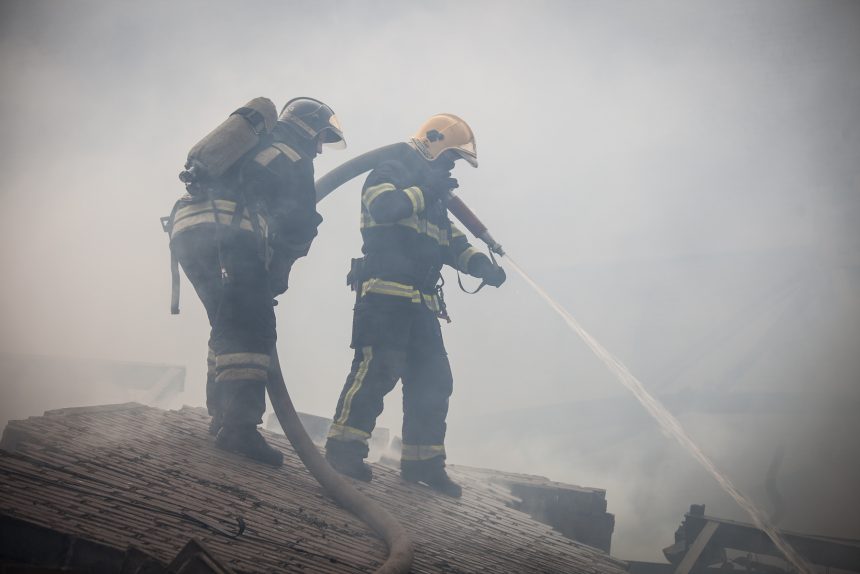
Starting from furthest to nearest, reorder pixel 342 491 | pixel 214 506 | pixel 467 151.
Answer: pixel 467 151, pixel 342 491, pixel 214 506

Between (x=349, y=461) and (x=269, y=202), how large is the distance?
1.46 m

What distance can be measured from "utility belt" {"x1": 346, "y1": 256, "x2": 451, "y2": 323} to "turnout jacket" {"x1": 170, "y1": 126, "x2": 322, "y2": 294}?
45 cm

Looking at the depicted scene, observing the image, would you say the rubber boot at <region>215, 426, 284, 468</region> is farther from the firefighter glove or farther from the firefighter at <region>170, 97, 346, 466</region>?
the firefighter glove

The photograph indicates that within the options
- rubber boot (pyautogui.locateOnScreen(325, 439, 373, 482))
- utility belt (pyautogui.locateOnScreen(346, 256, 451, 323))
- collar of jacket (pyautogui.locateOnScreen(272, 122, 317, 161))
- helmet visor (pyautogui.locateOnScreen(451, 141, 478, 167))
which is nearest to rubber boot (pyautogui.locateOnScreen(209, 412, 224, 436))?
rubber boot (pyautogui.locateOnScreen(325, 439, 373, 482))

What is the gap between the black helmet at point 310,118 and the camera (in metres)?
4.44

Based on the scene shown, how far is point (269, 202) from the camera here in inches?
166

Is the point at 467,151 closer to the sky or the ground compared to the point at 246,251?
closer to the sky

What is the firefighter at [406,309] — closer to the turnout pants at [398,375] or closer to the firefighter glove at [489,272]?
the turnout pants at [398,375]

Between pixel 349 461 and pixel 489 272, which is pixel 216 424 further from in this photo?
pixel 489 272

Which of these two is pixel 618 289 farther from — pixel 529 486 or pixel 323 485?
pixel 323 485

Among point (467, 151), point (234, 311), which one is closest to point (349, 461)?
point (234, 311)

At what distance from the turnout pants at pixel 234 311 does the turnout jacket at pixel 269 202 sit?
69 mm

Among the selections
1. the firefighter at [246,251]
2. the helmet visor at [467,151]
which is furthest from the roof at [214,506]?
the helmet visor at [467,151]

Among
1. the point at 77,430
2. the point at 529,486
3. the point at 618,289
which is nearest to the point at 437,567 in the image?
the point at 77,430
